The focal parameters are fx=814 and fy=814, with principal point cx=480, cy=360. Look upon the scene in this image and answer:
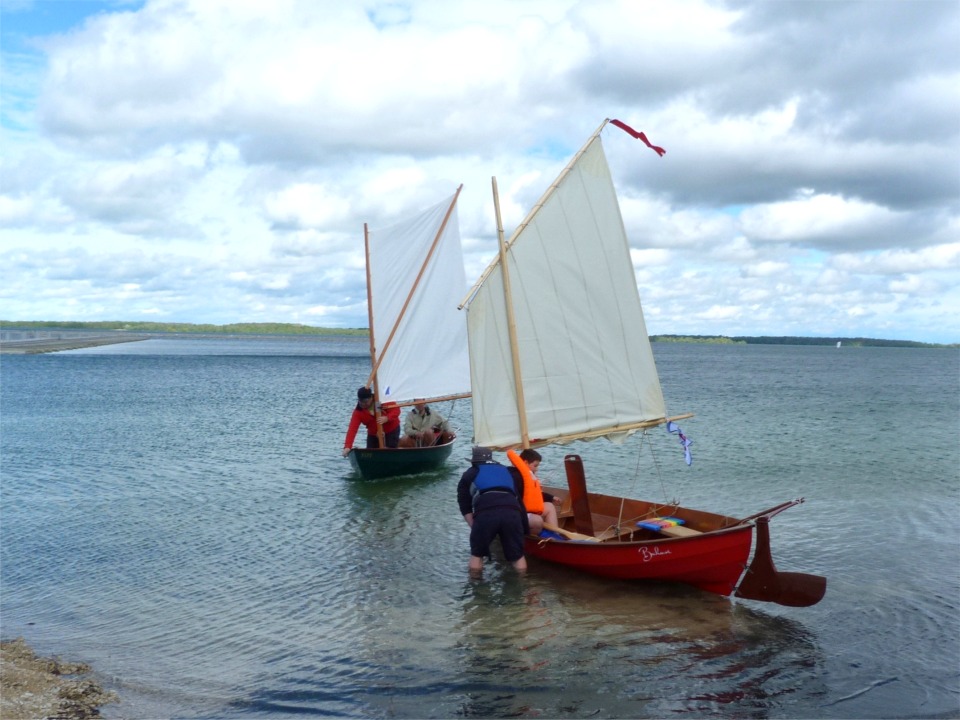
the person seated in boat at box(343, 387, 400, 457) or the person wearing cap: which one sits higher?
the person seated in boat at box(343, 387, 400, 457)

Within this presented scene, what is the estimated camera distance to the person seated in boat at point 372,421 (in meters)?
22.9

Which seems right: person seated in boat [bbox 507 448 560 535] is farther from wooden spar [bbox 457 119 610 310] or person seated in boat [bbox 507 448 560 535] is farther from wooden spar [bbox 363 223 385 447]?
wooden spar [bbox 363 223 385 447]

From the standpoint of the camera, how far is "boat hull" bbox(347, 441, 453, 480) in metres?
23.1

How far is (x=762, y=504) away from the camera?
67.4 feet

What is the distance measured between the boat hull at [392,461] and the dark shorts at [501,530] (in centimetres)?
976

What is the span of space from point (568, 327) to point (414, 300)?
9.26m

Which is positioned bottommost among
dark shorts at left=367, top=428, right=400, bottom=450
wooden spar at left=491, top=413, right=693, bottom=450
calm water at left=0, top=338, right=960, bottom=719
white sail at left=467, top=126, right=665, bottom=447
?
calm water at left=0, top=338, right=960, bottom=719

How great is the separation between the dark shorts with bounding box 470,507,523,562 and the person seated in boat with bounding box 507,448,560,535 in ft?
2.17

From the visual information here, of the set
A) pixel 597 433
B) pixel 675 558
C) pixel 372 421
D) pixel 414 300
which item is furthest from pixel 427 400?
pixel 675 558

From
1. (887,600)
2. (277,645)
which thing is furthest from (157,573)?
(887,600)

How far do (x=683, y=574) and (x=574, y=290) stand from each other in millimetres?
5571

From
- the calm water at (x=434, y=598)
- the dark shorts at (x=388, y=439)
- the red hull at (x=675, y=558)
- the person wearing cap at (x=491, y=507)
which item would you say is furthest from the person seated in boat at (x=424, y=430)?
the red hull at (x=675, y=558)

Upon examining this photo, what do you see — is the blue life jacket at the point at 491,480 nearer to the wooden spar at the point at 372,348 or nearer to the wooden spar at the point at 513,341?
the wooden spar at the point at 513,341

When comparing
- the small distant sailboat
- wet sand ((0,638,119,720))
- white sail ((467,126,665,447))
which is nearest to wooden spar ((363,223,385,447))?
the small distant sailboat
